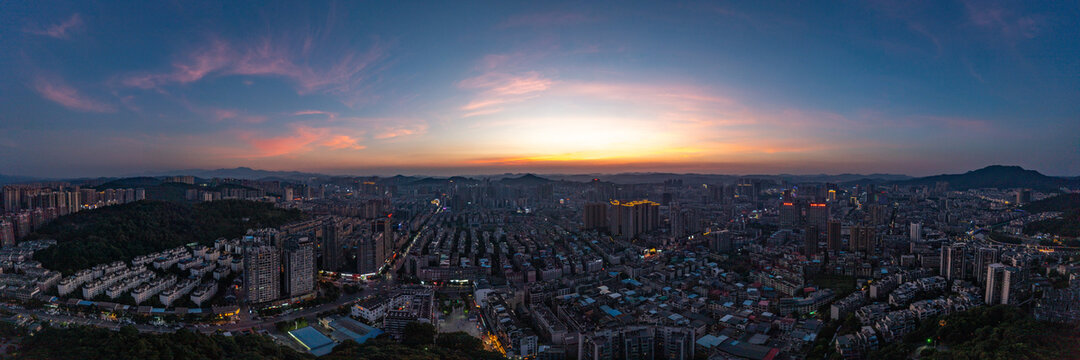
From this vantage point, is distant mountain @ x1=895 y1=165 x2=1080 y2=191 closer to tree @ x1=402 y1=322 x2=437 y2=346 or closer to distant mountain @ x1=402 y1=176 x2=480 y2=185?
tree @ x1=402 y1=322 x2=437 y2=346

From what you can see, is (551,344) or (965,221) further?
(965,221)

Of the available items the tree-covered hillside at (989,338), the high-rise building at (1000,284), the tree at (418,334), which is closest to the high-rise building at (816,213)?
the high-rise building at (1000,284)

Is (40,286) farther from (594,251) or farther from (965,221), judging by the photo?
(965,221)

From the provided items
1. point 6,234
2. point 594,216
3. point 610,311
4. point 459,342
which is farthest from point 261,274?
point 594,216

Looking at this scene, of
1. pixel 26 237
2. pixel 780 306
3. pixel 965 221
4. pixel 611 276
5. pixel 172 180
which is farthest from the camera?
pixel 172 180

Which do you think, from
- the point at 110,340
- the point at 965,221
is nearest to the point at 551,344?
the point at 110,340

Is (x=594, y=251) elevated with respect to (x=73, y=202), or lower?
lower
